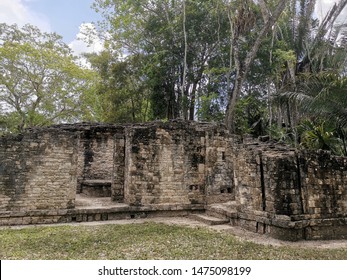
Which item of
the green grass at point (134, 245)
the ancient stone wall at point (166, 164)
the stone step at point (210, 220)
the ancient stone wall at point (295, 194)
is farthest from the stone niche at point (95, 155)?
the ancient stone wall at point (295, 194)

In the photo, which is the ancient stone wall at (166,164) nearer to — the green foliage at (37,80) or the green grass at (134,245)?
the green grass at (134,245)

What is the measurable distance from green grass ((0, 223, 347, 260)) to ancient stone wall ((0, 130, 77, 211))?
1.03 metres

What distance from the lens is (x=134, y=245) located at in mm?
6863

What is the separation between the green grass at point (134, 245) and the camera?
614cm

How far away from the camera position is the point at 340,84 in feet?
30.8

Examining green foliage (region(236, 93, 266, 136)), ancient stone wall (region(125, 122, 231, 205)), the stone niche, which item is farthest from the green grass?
green foliage (region(236, 93, 266, 136))

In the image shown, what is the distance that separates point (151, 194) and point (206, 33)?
12.9 m

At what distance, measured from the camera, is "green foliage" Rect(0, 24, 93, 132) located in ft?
69.7

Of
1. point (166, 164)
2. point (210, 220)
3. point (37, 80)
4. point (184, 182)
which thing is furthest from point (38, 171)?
point (37, 80)

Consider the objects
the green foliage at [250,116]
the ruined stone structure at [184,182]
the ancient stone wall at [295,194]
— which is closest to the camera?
the ancient stone wall at [295,194]

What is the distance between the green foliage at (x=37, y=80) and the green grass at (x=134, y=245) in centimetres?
1546

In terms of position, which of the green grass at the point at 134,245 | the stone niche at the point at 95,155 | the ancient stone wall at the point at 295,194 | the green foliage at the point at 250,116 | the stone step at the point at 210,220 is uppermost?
the green foliage at the point at 250,116
